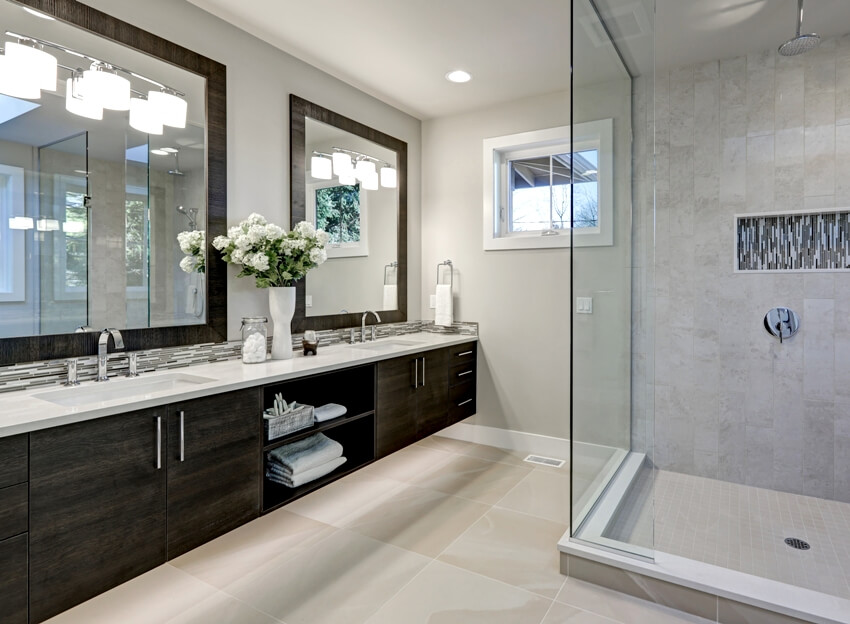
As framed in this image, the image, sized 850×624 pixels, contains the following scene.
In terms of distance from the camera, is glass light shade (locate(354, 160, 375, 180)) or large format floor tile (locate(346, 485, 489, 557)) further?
glass light shade (locate(354, 160, 375, 180))

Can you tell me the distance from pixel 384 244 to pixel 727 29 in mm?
2395

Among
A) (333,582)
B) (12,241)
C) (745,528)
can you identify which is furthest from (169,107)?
(745,528)

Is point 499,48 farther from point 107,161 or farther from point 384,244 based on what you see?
point 107,161

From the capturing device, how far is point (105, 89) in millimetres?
2057

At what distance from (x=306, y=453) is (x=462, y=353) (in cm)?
157

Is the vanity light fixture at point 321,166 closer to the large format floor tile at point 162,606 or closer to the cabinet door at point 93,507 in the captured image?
the cabinet door at point 93,507

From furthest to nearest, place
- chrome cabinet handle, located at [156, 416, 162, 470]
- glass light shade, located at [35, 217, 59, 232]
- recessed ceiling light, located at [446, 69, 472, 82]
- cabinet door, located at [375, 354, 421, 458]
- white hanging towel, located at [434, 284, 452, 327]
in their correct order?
white hanging towel, located at [434, 284, 452, 327] < recessed ceiling light, located at [446, 69, 472, 82] < cabinet door, located at [375, 354, 421, 458] < glass light shade, located at [35, 217, 59, 232] < chrome cabinet handle, located at [156, 416, 162, 470]

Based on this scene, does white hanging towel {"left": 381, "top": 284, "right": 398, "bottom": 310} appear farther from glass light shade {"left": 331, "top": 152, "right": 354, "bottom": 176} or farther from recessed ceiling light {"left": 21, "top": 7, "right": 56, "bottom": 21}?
recessed ceiling light {"left": 21, "top": 7, "right": 56, "bottom": 21}

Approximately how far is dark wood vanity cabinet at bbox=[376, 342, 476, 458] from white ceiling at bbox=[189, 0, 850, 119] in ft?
5.61

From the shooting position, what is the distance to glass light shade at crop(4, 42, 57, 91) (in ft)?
5.86

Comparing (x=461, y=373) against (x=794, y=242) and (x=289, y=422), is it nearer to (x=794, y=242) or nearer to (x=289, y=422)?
(x=289, y=422)

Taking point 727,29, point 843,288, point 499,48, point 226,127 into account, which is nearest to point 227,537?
point 226,127

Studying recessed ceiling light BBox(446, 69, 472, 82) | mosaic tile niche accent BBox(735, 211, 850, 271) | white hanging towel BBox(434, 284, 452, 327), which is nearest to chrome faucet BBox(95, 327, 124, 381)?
white hanging towel BBox(434, 284, 452, 327)

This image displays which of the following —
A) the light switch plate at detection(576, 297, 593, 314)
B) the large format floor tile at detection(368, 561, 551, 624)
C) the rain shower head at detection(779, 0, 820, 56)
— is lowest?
the large format floor tile at detection(368, 561, 551, 624)
